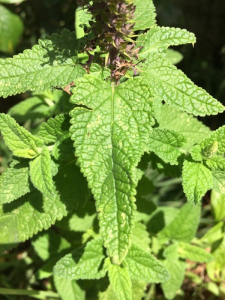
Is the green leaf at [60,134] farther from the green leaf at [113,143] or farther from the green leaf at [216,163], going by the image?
the green leaf at [216,163]

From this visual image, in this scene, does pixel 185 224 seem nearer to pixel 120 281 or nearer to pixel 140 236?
pixel 140 236

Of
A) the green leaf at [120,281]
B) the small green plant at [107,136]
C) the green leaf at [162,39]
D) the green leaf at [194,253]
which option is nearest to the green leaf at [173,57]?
the small green plant at [107,136]

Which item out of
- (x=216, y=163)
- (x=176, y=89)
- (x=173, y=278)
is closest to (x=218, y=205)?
(x=173, y=278)

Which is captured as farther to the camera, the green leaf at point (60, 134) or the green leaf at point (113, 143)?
the green leaf at point (60, 134)

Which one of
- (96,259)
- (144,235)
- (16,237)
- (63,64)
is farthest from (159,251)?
(63,64)

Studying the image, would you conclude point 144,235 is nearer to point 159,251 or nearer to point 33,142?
point 159,251

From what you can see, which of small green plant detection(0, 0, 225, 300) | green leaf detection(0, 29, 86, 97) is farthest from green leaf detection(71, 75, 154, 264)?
green leaf detection(0, 29, 86, 97)
